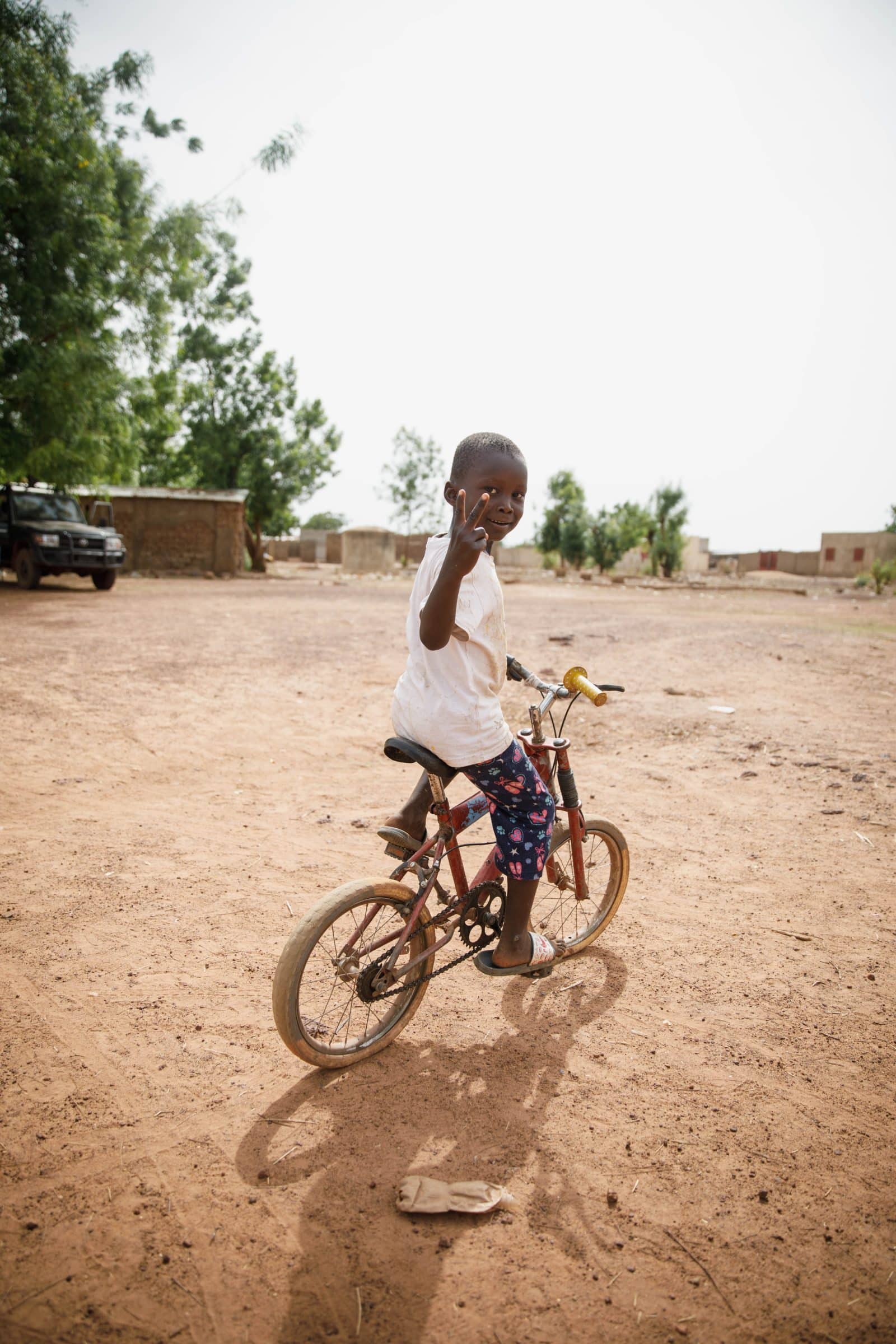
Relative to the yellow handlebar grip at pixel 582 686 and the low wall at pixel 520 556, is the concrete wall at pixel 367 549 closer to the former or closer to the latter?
the low wall at pixel 520 556

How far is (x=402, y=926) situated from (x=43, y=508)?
16249 mm

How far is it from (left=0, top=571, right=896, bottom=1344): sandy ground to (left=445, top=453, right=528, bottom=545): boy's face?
177 cm

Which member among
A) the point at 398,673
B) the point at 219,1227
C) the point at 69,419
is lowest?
the point at 219,1227

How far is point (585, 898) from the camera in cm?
331

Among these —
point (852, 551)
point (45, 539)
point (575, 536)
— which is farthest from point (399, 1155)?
point (852, 551)

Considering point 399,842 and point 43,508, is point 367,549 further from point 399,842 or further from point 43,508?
point 399,842

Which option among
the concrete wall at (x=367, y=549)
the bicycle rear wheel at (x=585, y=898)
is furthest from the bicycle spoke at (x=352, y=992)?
the concrete wall at (x=367, y=549)

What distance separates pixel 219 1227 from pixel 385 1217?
1.33 feet

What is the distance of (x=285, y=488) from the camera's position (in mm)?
33156

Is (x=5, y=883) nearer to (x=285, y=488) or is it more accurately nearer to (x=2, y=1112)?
(x=2, y=1112)

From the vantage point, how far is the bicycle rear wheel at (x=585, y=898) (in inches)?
129

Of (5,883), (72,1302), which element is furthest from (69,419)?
(72,1302)

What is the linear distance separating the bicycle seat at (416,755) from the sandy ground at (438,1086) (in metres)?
1.00

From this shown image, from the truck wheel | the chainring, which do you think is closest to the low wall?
the truck wheel
